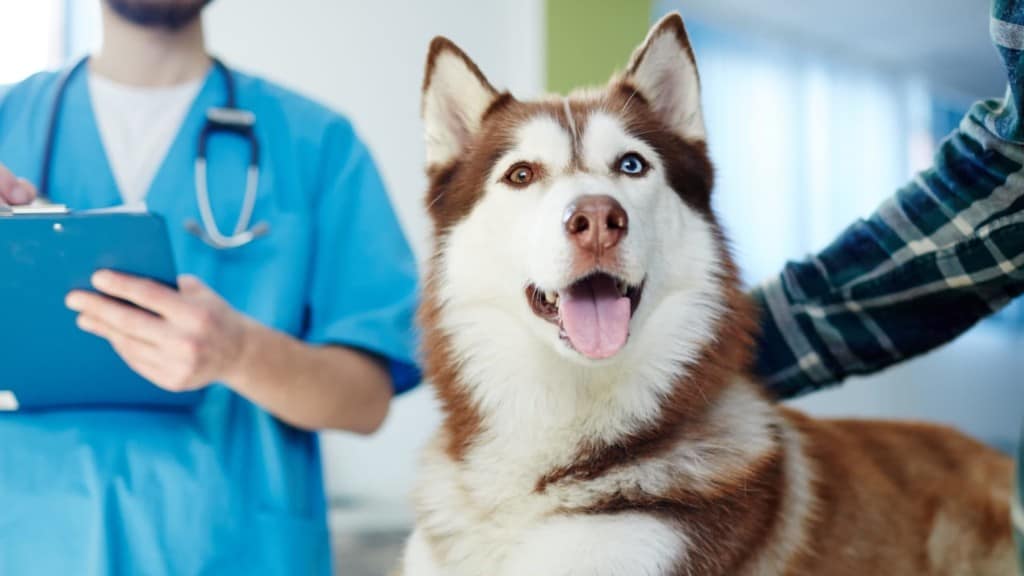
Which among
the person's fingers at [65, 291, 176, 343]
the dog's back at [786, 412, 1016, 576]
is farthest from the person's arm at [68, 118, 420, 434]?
the dog's back at [786, 412, 1016, 576]

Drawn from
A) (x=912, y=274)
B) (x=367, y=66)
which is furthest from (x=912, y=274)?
(x=367, y=66)

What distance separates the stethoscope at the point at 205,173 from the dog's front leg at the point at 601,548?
618 mm

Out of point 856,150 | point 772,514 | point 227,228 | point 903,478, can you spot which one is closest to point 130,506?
point 227,228

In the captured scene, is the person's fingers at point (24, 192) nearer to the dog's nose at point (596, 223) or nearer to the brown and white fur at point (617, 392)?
the brown and white fur at point (617, 392)

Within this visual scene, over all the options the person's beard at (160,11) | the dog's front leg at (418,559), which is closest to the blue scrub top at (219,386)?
the person's beard at (160,11)

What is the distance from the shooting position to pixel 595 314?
794 mm

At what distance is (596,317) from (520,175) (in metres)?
0.21

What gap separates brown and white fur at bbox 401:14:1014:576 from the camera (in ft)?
2.62

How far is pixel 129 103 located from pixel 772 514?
3.20 feet

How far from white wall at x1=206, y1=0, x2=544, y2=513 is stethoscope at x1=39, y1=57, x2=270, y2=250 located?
33.2 inches

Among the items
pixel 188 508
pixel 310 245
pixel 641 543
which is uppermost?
pixel 310 245

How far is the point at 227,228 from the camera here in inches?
47.8

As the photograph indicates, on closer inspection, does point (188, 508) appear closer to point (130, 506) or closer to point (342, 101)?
point (130, 506)

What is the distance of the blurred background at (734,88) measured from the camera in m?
1.40
